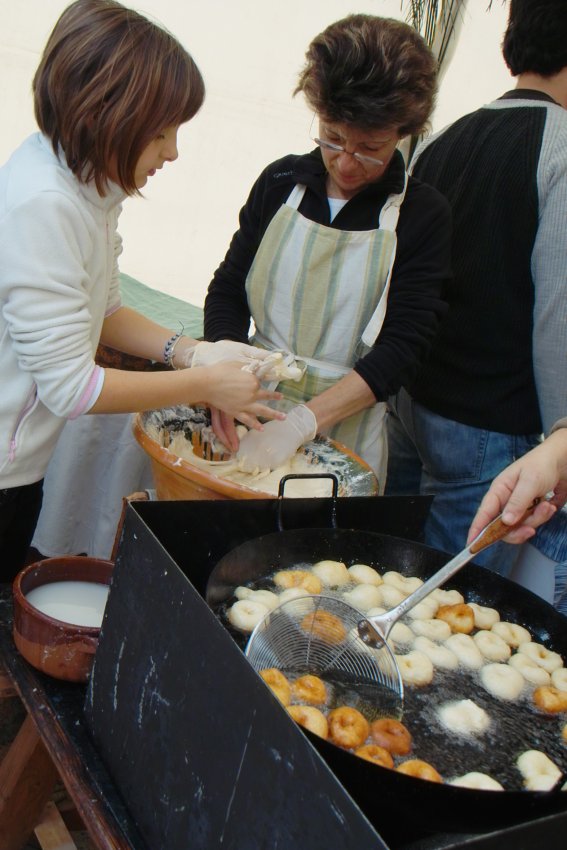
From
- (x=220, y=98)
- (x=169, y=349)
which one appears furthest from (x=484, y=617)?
(x=220, y=98)

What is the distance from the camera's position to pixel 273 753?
2.77 ft

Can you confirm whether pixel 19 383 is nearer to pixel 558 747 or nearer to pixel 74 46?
pixel 74 46

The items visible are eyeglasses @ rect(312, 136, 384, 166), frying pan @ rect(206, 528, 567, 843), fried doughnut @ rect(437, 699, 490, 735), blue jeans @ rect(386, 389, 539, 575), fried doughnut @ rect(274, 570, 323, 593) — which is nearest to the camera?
frying pan @ rect(206, 528, 567, 843)

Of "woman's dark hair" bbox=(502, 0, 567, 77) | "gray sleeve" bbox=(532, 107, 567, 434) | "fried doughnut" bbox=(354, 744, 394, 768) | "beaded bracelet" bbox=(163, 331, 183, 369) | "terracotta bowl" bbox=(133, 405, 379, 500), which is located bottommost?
"terracotta bowl" bbox=(133, 405, 379, 500)

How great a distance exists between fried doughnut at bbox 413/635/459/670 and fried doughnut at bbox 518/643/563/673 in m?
0.13

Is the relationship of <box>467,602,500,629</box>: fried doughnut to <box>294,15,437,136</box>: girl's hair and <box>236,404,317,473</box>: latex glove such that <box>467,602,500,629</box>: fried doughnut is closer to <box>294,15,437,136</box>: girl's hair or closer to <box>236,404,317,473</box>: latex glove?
<box>236,404,317,473</box>: latex glove

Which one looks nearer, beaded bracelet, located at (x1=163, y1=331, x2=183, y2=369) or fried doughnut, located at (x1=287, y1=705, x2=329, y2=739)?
fried doughnut, located at (x1=287, y1=705, x2=329, y2=739)

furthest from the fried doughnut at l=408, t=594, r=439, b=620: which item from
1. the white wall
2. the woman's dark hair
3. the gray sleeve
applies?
the white wall

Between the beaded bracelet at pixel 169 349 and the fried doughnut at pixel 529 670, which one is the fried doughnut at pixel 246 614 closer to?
the fried doughnut at pixel 529 670

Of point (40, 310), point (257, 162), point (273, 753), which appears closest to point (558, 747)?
point (273, 753)

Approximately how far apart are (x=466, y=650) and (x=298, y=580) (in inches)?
11.8

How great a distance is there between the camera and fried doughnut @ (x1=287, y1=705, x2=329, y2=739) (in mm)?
973

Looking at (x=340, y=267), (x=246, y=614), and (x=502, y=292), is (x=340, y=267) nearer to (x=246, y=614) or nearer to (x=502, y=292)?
(x=502, y=292)

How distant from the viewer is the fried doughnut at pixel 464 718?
107 cm
